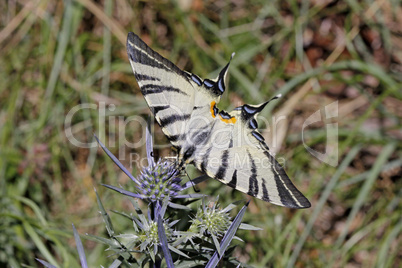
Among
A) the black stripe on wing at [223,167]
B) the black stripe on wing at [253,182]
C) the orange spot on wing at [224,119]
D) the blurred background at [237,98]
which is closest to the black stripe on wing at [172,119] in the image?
the orange spot on wing at [224,119]

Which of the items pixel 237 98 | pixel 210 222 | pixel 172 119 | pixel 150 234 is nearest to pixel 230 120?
pixel 172 119

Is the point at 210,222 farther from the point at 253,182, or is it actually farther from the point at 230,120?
the point at 230,120

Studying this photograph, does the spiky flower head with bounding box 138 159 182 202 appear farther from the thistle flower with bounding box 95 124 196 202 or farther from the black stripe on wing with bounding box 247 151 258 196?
the black stripe on wing with bounding box 247 151 258 196

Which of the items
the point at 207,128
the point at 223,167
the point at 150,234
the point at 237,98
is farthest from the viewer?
the point at 237,98

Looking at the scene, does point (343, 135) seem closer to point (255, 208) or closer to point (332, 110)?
point (332, 110)

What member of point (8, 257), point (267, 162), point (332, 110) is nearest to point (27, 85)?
point (8, 257)

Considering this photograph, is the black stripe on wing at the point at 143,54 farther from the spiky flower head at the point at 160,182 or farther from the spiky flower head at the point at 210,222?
the spiky flower head at the point at 210,222
